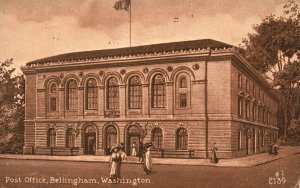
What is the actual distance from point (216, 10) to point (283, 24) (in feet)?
3.80

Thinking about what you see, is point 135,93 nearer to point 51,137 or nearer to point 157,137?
point 157,137

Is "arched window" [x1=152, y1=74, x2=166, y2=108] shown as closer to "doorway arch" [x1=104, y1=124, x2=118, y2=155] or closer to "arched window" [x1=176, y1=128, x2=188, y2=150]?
"arched window" [x1=176, y1=128, x2=188, y2=150]

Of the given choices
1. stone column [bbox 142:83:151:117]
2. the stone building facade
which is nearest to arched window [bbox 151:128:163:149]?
the stone building facade

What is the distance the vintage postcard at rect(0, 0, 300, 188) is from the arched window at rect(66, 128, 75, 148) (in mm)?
31

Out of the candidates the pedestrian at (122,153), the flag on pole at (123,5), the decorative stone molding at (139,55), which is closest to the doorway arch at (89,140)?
the pedestrian at (122,153)

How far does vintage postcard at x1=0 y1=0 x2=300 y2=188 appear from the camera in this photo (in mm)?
8703

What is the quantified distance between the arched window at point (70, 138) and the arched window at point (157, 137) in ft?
5.05

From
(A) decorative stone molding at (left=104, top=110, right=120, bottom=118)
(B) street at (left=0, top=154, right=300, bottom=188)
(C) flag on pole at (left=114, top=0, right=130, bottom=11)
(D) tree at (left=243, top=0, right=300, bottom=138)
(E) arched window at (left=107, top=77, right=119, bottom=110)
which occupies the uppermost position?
(C) flag on pole at (left=114, top=0, right=130, bottom=11)

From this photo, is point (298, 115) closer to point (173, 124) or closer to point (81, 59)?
point (173, 124)

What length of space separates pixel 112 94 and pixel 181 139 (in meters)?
1.77

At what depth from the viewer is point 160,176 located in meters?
8.75

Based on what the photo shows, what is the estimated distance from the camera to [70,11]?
29.9 ft

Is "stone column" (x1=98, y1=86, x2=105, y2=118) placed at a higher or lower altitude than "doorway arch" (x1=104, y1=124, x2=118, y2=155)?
higher

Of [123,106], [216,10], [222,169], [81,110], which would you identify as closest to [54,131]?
[81,110]
